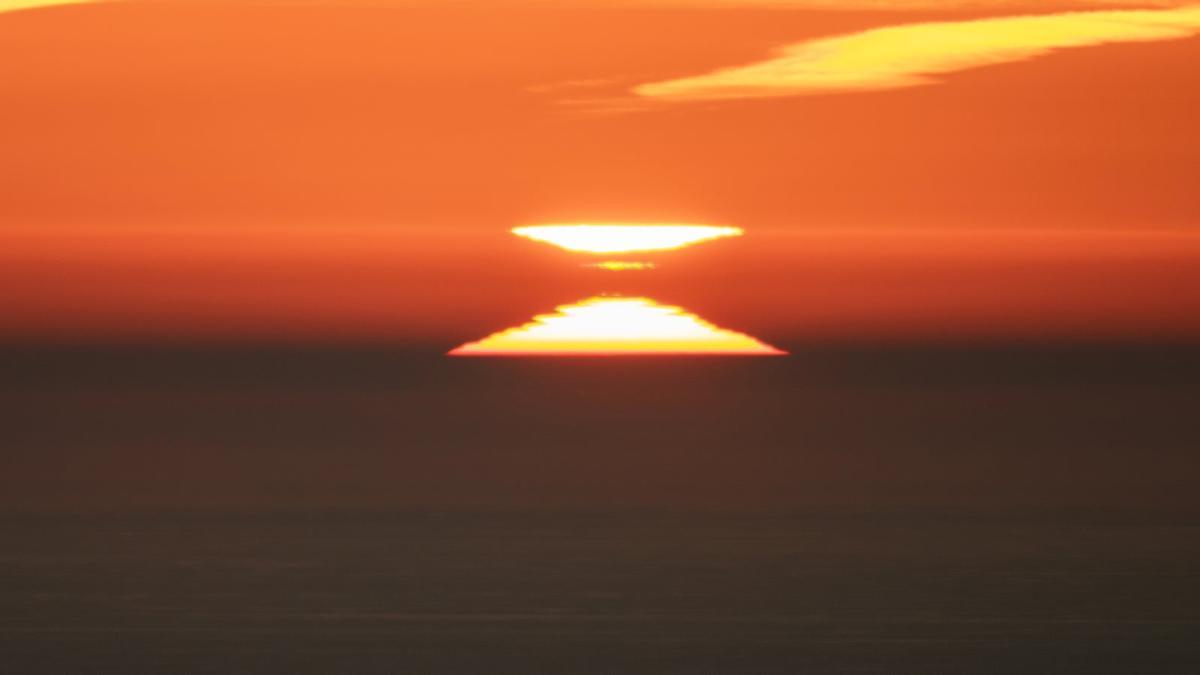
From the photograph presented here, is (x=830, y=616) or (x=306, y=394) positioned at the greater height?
(x=306, y=394)

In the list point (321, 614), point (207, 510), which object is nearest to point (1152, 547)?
point (321, 614)

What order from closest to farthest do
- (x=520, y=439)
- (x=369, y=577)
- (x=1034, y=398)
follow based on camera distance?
1. (x=369, y=577)
2. (x=520, y=439)
3. (x=1034, y=398)

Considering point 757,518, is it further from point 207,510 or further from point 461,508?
point 207,510

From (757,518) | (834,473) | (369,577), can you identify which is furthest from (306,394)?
(369,577)

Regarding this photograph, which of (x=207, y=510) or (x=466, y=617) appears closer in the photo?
(x=466, y=617)

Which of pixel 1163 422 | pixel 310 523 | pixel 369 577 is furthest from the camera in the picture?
pixel 1163 422

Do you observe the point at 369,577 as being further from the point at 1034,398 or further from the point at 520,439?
the point at 1034,398
